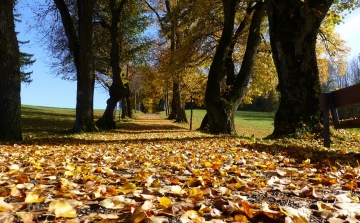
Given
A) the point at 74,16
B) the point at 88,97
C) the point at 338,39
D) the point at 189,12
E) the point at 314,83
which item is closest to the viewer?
the point at 314,83

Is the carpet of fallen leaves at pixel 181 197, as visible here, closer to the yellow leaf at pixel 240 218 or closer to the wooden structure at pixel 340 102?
the yellow leaf at pixel 240 218

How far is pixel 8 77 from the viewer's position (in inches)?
351

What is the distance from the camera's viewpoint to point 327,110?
261 inches

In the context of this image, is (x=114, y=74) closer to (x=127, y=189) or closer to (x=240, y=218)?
(x=127, y=189)

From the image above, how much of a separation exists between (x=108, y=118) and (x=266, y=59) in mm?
10343

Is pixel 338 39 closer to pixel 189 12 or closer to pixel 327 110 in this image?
pixel 189 12

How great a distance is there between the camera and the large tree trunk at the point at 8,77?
29.1 feet

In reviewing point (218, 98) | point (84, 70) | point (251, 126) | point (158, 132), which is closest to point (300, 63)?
point (218, 98)

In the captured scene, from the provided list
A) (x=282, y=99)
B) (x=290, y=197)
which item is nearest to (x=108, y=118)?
(x=282, y=99)

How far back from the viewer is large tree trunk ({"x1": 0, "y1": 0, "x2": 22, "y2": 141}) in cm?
887

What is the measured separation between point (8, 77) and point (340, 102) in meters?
8.24

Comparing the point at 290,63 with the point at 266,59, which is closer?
the point at 290,63

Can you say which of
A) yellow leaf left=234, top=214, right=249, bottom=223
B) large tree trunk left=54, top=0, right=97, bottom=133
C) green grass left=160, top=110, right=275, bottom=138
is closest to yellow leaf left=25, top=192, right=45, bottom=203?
yellow leaf left=234, top=214, right=249, bottom=223

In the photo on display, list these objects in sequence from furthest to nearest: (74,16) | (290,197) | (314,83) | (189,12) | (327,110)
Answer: (74,16) < (189,12) < (314,83) < (327,110) < (290,197)
